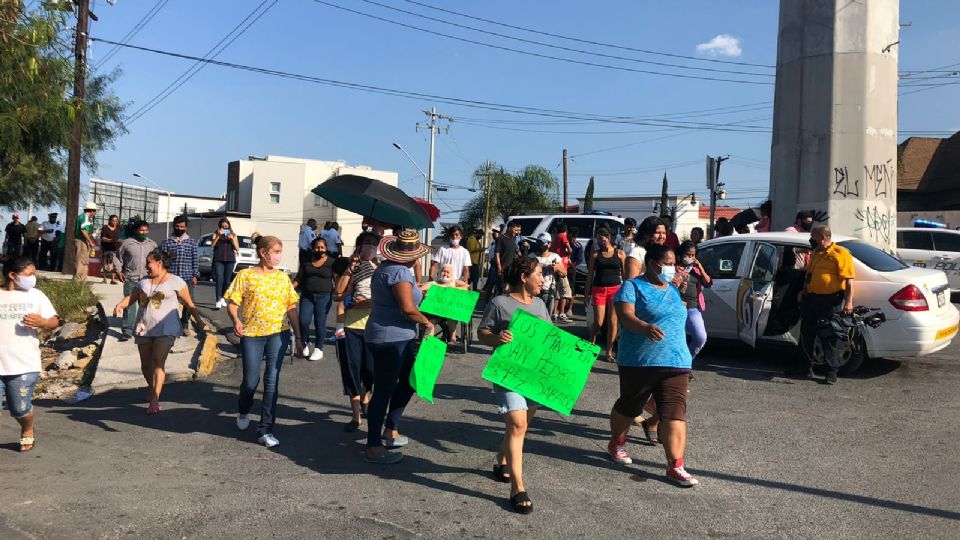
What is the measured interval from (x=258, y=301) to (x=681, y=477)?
3.55 metres

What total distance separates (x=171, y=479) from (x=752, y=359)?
7.17 metres

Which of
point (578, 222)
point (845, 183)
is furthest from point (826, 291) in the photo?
point (578, 222)

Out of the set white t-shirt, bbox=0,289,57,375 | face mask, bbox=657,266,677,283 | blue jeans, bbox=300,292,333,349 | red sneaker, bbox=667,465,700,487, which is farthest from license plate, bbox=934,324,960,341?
white t-shirt, bbox=0,289,57,375

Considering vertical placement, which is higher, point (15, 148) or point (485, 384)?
point (15, 148)

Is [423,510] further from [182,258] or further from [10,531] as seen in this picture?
[182,258]

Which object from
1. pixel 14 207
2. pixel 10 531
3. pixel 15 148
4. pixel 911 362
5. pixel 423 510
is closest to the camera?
pixel 10 531

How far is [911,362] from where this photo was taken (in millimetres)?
9031

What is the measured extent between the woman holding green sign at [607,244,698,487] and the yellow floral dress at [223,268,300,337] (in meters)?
2.82

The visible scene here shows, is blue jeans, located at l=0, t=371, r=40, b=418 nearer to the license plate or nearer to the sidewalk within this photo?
the sidewalk

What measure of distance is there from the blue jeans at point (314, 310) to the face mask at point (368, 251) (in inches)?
119

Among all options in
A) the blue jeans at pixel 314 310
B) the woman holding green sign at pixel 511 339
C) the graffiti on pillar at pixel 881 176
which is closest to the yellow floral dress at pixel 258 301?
the woman holding green sign at pixel 511 339

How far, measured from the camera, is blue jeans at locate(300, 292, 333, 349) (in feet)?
30.9

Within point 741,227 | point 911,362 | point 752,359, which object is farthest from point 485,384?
point 741,227

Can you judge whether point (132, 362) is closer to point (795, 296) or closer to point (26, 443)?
point (26, 443)
